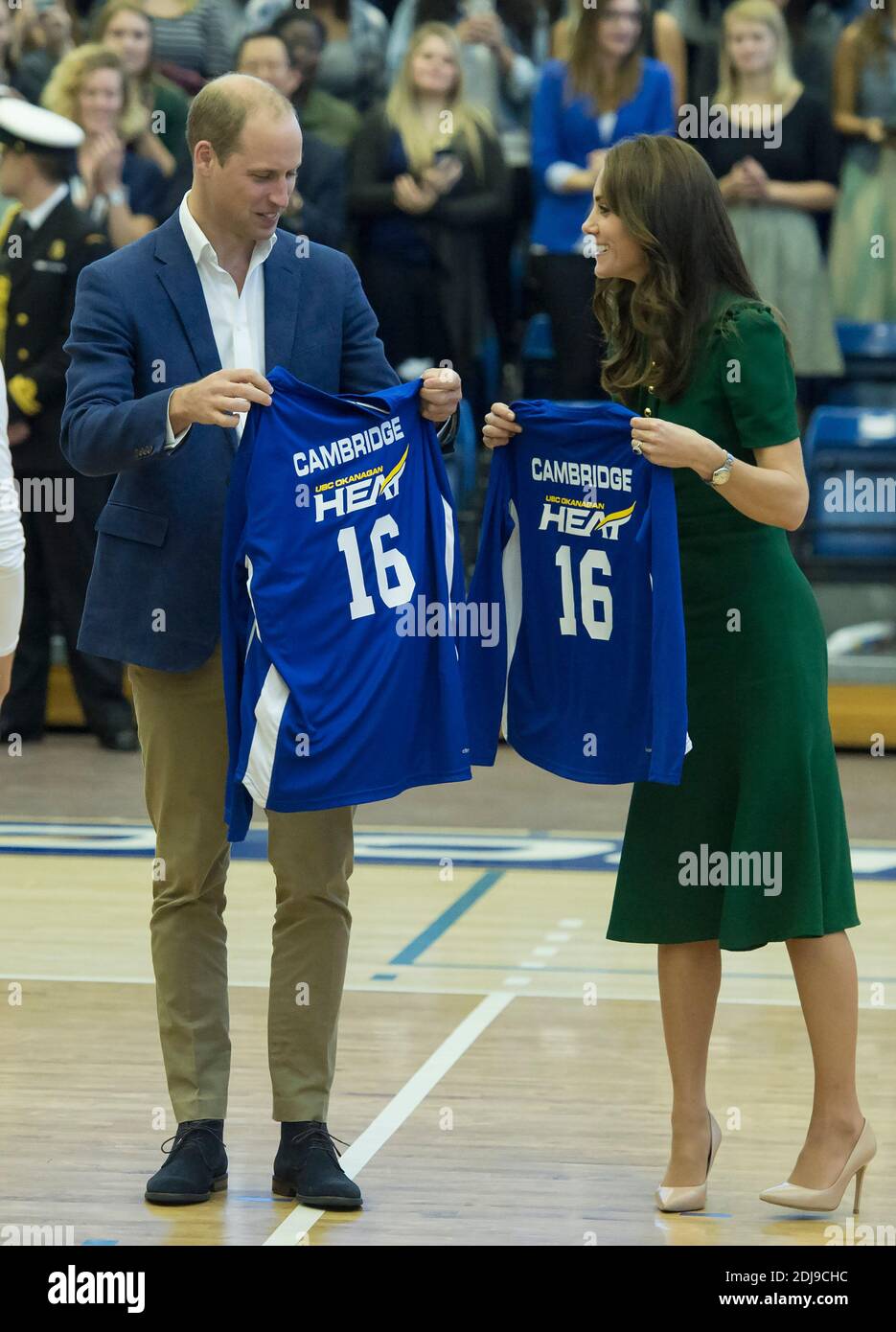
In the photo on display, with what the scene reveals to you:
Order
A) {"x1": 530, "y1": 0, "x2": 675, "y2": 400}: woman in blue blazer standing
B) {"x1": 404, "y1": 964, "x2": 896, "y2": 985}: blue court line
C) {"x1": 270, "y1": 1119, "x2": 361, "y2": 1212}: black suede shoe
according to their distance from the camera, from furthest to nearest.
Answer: {"x1": 530, "y1": 0, "x2": 675, "y2": 400}: woman in blue blazer standing → {"x1": 404, "y1": 964, "x2": 896, "y2": 985}: blue court line → {"x1": 270, "y1": 1119, "x2": 361, "y2": 1212}: black suede shoe

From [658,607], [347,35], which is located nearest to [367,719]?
[658,607]

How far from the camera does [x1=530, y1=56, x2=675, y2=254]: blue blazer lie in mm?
7820

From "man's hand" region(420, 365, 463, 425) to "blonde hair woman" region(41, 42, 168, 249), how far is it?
16.2ft

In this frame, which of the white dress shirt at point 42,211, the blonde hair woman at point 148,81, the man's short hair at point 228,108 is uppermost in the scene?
the blonde hair woman at point 148,81

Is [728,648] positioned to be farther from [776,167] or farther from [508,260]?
[508,260]

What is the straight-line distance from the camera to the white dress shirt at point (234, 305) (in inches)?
130

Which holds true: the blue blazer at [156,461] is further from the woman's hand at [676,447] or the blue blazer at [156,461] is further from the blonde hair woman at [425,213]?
the blonde hair woman at [425,213]

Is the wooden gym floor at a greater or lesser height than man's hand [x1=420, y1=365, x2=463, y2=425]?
lesser

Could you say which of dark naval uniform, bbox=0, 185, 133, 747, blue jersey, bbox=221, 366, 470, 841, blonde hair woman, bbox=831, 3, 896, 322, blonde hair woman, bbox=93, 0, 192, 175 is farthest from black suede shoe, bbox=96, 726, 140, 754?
blue jersey, bbox=221, 366, 470, 841

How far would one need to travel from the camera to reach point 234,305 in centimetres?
332

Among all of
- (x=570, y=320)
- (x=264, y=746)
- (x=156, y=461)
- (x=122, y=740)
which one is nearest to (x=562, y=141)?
(x=570, y=320)

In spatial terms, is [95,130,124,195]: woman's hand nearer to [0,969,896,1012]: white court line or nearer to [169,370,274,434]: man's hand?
[0,969,896,1012]: white court line

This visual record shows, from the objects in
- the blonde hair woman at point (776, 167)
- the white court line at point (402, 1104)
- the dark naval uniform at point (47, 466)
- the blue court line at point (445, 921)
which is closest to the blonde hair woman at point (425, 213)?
the blonde hair woman at point (776, 167)

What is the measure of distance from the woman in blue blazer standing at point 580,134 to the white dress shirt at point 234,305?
4.41 m
